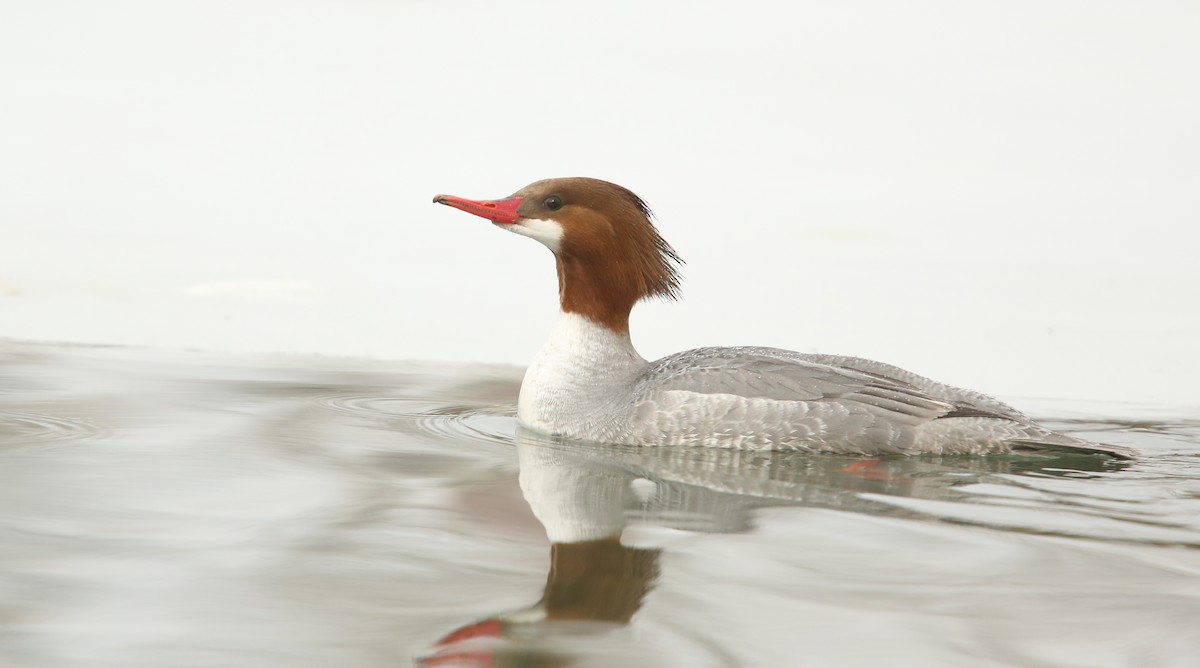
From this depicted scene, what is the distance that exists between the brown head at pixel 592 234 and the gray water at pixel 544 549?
36.1 inches

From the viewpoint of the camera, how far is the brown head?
7863 mm

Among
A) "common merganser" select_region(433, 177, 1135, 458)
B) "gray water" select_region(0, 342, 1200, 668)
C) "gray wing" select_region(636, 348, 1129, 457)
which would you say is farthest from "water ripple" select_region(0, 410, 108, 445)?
"gray wing" select_region(636, 348, 1129, 457)

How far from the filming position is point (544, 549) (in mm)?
4988

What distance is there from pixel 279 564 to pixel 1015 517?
308 cm

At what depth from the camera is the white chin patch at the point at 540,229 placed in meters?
7.88

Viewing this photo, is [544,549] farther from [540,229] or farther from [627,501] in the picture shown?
[540,229]

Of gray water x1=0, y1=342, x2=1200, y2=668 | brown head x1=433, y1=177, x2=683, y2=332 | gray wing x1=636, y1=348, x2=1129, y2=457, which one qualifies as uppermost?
brown head x1=433, y1=177, x2=683, y2=332

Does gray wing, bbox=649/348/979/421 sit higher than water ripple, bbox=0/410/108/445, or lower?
higher

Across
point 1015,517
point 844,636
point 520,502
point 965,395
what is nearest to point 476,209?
point 520,502

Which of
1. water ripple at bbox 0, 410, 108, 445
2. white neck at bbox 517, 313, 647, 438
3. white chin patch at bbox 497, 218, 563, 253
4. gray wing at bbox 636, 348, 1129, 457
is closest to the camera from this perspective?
water ripple at bbox 0, 410, 108, 445

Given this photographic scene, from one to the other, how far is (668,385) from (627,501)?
1.75 metres

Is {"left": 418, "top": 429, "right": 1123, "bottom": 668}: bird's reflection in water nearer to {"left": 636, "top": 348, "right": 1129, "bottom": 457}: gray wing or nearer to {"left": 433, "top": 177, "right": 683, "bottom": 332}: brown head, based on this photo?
{"left": 636, "top": 348, "right": 1129, "bottom": 457}: gray wing

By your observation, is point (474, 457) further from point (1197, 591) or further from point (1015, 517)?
point (1197, 591)

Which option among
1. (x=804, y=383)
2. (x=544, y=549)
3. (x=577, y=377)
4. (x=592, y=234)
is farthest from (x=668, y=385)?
(x=544, y=549)
